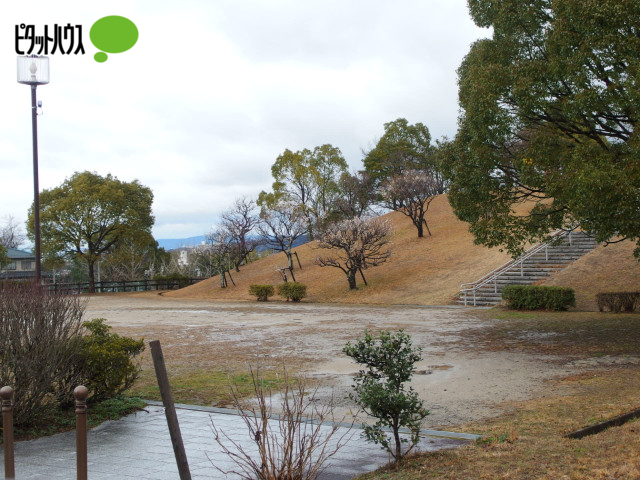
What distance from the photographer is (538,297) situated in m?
22.8

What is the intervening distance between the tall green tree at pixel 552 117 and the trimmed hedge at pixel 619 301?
6.23 m

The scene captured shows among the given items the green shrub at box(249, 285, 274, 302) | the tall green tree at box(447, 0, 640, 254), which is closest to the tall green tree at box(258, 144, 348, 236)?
the green shrub at box(249, 285, 274, 302)

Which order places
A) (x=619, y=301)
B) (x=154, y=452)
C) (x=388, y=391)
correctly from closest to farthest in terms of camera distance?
(x=388, y=391) < (x=154, y=452) < (x=619, y=301)

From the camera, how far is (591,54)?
1202 centimetres

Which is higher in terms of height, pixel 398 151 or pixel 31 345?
pixel 398 151

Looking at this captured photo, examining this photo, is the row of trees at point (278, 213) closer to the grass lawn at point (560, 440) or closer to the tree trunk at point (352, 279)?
the tree trunk at point (352, 279)

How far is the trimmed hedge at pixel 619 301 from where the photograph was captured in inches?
803

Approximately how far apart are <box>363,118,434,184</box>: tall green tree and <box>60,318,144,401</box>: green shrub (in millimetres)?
58269

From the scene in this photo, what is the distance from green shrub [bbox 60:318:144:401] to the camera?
24.4ft

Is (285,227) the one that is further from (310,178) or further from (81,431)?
(81,431)

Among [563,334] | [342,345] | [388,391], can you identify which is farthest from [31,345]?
[563,334]

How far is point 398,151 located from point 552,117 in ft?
174

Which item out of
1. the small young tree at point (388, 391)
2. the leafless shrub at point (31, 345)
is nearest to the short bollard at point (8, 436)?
the leafless shrub at point (31, 345)

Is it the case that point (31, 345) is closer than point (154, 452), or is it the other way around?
point (154, 452)
